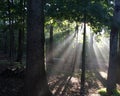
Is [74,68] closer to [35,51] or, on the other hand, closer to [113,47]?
[113,47]

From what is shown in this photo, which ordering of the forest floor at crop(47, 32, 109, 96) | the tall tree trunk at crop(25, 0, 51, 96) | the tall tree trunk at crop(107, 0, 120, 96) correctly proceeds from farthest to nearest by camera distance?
the forest floor at crop(47, 32, 109, 96)
the tall tree trunk at crop(107, 0, 120, 96)
the tall tree trunk at crop(25, 0, 51, 96)

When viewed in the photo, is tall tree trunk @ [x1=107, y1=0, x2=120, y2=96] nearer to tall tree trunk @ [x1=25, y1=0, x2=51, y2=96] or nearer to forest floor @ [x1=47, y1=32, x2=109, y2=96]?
forest floor @ [x1=47, y1=32, x2=109, y2=96]

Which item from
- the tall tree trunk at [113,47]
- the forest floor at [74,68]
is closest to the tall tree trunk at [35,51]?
the forest floor at [74,68]

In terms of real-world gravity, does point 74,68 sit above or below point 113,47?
→ below

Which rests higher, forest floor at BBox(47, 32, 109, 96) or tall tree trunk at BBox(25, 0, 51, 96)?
tall tree trunk at BBox(25, 0, 51, 96)

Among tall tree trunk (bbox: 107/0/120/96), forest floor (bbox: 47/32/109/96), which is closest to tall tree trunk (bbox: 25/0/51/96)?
forest floor (bbox: 47/32/109/96)

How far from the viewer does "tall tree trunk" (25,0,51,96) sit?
26.2 ft

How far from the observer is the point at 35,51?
8031 mm

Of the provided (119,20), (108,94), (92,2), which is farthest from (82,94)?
(92,2)

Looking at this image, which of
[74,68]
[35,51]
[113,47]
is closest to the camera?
[35,51]

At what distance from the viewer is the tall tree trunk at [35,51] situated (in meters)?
7.98

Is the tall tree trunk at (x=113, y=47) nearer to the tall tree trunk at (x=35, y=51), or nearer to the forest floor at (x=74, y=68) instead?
the forest floor at (x=74, y=68)

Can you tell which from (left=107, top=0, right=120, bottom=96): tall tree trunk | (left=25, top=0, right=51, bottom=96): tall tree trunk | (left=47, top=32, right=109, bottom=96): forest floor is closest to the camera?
(left=25, top=0, right=51, bottom=96): tall tree trunk

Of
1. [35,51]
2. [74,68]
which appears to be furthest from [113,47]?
[74,68]
